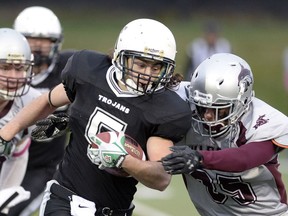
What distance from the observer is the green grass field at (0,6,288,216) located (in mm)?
16688

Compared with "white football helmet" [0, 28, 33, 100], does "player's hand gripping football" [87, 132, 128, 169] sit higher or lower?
higher

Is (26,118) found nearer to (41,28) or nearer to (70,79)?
(70,79)

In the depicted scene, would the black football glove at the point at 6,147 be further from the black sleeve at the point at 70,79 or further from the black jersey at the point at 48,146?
the black jersey at the point at 48,146

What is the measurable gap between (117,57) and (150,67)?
0.20 metres

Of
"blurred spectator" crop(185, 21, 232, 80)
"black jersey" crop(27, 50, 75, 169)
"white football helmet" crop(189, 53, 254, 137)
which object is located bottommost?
"blurred spectator" crop(185, 21, 232, 80)

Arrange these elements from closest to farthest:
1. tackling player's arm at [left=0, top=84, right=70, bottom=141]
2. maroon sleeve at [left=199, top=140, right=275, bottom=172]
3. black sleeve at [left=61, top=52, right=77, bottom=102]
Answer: maroon sleeve at [left=199, top=140, right=275, bottom=172] → black sleeve at [left=61, top=52, right=77, bottom=102] → tackling player's arm at [left=0, top=84, right=70, bottom=141]

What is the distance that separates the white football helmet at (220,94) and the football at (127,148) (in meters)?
0.40

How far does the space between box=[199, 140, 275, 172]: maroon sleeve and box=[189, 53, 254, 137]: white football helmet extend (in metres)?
0.19

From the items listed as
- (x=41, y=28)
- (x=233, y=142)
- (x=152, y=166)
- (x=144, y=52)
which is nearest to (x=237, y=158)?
(x=233, y=142)

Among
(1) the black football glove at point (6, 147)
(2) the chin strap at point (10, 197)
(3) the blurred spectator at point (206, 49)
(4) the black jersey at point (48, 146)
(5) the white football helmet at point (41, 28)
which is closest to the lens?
(1) the black football glove at point (6, 147)

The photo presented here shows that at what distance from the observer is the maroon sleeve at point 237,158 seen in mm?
4682

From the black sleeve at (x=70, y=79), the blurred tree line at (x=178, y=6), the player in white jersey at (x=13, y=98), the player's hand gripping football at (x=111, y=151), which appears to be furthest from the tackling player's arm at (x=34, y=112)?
the blurred tree line at (x=178, y=6)

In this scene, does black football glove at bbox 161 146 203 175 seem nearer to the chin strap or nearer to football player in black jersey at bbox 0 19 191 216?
football player in black jersey at bbox 0 19 191 216

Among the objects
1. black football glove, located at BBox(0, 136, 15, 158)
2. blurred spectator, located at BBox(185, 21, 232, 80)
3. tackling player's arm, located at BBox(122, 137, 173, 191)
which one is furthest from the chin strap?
blurred spectator, located at BBox(185, 21, 232, 80)
